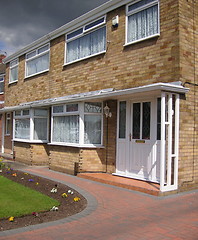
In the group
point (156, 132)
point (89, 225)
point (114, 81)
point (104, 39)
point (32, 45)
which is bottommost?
point (89, 225)

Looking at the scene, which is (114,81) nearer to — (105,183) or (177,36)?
(177,36)

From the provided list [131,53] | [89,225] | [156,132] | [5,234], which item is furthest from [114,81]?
[5,234]

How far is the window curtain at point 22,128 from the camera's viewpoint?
46.5 ft

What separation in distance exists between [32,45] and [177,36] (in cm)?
934

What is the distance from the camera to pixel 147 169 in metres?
8.76

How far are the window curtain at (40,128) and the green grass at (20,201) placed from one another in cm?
555

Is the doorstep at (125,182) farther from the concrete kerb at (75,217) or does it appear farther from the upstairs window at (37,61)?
the upstairs window at (37,61)

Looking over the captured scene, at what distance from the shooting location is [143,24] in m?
9.29

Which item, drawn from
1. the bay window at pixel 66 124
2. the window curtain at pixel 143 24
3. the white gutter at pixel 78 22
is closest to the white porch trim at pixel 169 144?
the window curtain at pixel 143 24

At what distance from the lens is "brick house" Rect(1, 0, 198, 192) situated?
8016 mm

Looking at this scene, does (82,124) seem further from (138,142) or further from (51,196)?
(51,196)

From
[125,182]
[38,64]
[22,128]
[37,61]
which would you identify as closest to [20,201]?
[125,182]

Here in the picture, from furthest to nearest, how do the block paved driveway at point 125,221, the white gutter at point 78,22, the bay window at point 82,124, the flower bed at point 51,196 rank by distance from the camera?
the bay window at point 82,124 → the white gutter at point 78,22 → the flower bed at point 51,196 → the block paved driveway at point 125,221

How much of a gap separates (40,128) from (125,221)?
9.19 m
